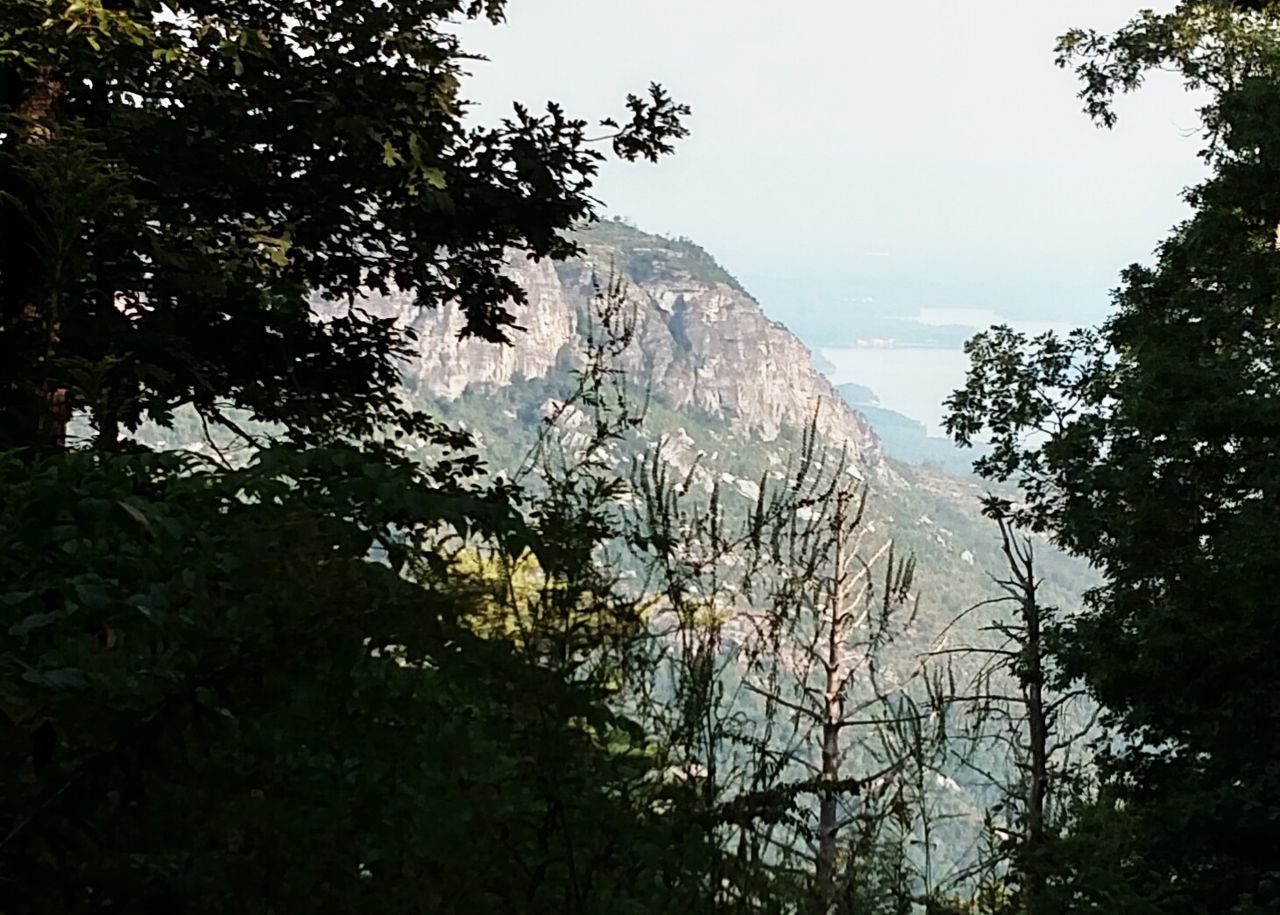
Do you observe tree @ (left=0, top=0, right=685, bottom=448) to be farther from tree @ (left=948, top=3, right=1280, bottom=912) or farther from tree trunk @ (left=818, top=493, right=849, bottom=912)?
tree @ (left=948, top=3, right=1280, bottom=912)

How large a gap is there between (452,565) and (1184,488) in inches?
289

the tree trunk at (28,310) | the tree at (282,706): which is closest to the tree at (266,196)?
the tree trunk at (28,310)

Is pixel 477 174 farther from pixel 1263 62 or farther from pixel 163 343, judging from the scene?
pixel 1263 62

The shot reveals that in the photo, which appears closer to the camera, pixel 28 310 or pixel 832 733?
pixel 28 310

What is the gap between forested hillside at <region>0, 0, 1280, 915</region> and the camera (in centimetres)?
161

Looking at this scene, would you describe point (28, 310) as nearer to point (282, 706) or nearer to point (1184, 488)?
point (282, 706)

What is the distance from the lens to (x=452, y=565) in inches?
87.7

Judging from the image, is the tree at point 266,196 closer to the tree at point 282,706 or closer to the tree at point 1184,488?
the tree at point 282,706

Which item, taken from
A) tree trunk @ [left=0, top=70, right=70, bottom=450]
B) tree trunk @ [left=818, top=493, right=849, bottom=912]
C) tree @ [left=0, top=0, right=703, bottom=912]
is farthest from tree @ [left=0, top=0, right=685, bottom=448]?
tree trunk @ [left=818, top=493, right=849, bottom=912]

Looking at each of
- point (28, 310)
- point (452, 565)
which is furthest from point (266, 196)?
point (452, 565)

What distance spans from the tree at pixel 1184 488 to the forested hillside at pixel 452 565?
4cm

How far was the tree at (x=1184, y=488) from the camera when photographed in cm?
577

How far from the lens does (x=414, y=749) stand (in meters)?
1.82

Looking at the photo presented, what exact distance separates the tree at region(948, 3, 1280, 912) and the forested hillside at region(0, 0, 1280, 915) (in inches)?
1.6
